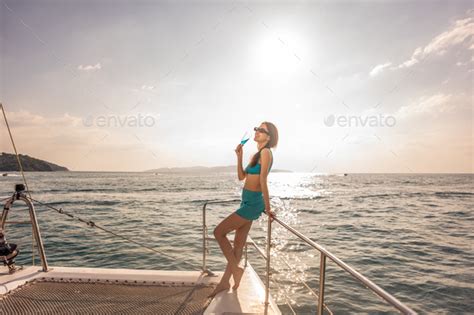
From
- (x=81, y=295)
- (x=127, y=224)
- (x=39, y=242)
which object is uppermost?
(x=39, y=242)

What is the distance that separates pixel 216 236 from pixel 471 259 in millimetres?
12827

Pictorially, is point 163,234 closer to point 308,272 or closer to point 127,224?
point 127,224

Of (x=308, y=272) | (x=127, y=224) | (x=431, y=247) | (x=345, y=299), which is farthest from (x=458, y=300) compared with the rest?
(x=127, y=224)

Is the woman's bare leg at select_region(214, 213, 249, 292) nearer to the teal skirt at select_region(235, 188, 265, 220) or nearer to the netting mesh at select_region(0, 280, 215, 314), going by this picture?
the teal skirt at select_region(235, 188, 265, 220)

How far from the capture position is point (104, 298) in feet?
11.6

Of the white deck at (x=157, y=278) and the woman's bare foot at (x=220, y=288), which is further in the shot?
the woman's bare foot at (x=220, y=288)

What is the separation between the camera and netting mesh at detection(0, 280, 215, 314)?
3.24m

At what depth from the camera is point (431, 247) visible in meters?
13.2

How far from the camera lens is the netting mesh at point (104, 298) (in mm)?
3238

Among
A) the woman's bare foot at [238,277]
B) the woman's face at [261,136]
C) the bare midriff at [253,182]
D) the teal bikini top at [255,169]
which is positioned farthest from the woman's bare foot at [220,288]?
the woman's face at [261,136]

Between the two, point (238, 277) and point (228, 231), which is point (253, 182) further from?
point (238, 277)

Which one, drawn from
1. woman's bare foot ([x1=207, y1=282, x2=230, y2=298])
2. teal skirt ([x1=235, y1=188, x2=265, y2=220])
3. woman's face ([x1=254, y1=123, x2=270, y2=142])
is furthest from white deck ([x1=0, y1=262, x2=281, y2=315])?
woman's face ([x1=254, y1=123, x2=270, y2=142])

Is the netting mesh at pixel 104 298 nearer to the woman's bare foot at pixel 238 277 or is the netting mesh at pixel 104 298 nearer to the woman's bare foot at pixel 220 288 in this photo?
the woman's bare foot at pixel 220 288

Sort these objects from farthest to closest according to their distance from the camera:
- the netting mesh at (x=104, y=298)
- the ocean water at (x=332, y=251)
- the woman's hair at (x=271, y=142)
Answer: the ocean water at (x=332, y=251), the woman's hair at (x=271, y=142), the netting mesh at (x=104, y=298)
